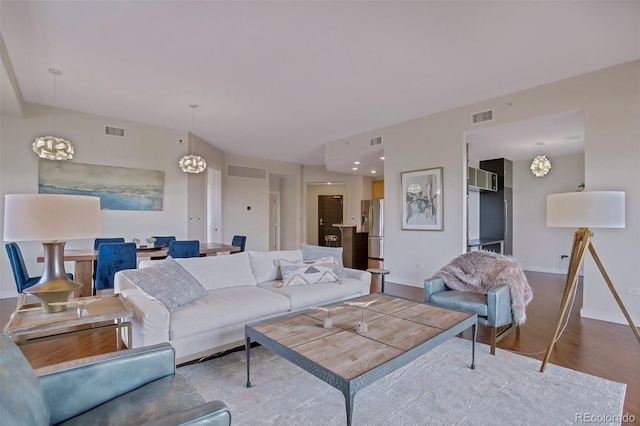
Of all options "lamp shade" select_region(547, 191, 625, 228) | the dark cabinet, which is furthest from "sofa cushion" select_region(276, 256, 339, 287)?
the dark cabinet

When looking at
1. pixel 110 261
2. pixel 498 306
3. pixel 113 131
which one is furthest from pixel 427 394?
pixel 113 131

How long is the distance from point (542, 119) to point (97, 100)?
21.1ft

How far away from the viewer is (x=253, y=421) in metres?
1.83

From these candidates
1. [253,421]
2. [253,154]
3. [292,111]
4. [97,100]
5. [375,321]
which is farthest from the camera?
[253,154]

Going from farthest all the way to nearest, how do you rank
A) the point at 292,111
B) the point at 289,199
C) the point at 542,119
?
the point at 289,199 → the point at 292,111 → the point at 542,119

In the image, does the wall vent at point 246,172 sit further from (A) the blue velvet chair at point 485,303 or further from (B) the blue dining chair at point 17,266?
(A) the blue velvet chair at point 485,303

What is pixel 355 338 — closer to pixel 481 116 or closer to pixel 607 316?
pixel 607 316

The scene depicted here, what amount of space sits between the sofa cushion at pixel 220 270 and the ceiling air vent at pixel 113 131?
3.80 metres

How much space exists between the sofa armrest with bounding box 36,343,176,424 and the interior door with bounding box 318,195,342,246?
A: 956 cm

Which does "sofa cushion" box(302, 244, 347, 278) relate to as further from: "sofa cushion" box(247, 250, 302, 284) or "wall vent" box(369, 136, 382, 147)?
"wall vent" box(369, 136, 382, 147)

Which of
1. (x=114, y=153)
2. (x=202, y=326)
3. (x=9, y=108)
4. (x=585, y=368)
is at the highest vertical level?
(x=9, y=108)

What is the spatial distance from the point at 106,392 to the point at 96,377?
0.26ft

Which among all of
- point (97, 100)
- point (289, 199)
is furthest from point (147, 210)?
point (289, 199)

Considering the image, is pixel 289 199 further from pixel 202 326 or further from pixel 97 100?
pixel 202 326
